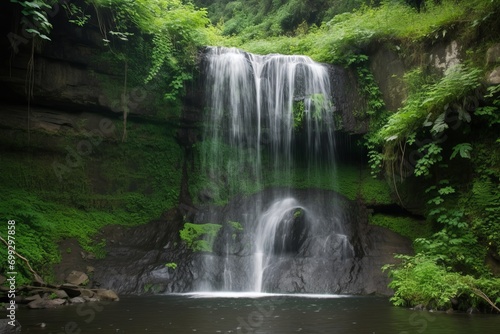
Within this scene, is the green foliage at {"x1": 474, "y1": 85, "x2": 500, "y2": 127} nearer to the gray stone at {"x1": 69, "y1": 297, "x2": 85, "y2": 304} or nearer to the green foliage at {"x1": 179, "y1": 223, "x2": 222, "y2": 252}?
the green foliage at {"x1": 179, "y1": 223, "x2": 222, "y2": 252}

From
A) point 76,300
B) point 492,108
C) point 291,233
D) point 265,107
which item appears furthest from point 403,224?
point 76,300

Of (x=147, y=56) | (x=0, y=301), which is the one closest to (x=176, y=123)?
(x=147, y=56)

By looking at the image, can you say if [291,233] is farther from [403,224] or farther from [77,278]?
[77,278]

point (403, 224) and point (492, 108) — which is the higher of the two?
point (492, 108)

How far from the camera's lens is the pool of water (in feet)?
18.7

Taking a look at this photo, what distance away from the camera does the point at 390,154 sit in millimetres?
11758

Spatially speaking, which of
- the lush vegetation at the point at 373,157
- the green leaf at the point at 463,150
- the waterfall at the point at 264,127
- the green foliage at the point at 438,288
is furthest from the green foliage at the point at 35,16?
the green leaf at the point at 463,150

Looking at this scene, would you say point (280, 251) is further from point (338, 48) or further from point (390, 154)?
point (338, 48)

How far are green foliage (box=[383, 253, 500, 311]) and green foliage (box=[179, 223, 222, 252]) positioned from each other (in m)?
5.29

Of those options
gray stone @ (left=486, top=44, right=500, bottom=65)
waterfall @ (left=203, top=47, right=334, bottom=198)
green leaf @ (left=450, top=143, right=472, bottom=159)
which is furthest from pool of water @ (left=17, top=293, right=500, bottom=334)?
waterfall @ (left=203, top=47, right=334, bottom=198)

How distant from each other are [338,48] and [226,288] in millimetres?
8435

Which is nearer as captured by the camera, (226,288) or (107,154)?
(226,288)

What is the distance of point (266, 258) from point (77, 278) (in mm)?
4695

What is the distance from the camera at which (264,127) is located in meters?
14.0
